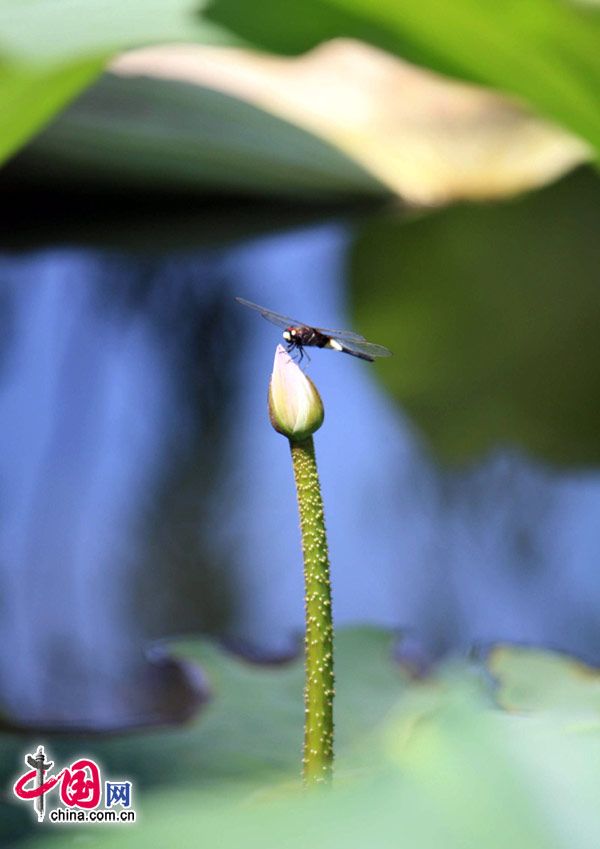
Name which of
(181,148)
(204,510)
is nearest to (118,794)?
(204,510)

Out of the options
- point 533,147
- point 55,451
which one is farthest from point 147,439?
point 533,147

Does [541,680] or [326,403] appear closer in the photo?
[541,680]

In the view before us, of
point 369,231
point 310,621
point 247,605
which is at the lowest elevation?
point 247,605

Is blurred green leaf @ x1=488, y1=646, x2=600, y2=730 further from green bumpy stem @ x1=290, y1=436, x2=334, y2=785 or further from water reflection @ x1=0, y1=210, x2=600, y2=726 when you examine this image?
green bumpy stem @ x1=290, y1=436, x2=334, y2=785

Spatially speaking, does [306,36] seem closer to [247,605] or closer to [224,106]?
[224,106]

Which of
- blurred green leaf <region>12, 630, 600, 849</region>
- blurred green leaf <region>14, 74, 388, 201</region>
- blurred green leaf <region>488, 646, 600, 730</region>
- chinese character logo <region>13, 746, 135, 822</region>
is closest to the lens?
blurred green leaf <region>12, 630, 600, 849</region>

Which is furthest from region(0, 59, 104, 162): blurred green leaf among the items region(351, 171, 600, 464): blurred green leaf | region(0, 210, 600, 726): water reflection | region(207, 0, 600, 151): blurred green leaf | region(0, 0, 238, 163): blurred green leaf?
region(351, 171, 600, 464): blurred green leaf

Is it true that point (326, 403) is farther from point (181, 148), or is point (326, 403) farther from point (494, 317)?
point (181, 148)
